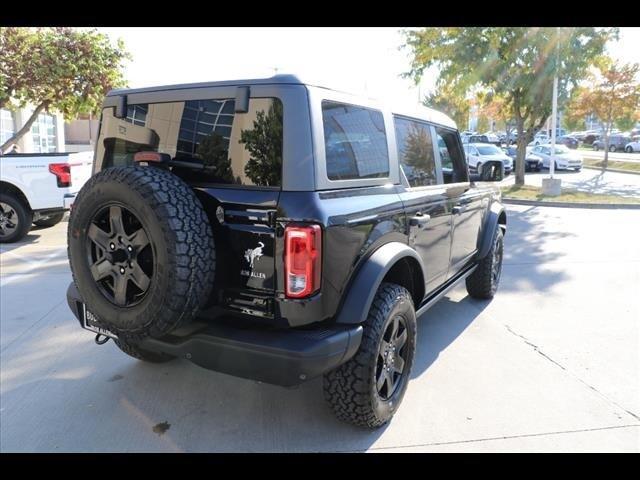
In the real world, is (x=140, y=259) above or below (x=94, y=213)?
below

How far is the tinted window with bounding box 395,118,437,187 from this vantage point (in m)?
3.33

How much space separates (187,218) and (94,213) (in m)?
0.55

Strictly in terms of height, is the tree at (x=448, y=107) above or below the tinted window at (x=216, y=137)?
above

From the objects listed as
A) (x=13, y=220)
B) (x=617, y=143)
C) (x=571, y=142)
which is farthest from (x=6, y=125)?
(x=571, y=142)

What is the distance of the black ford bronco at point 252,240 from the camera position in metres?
2.31

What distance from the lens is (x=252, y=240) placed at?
7.93 feet

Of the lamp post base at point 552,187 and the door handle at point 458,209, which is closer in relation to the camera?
the door handle at point 458,209

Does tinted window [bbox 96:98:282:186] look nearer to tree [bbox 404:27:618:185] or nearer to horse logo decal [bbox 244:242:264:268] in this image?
horse logo decal [bbox 244:242:264:268]

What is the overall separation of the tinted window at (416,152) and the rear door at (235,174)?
1.13 m

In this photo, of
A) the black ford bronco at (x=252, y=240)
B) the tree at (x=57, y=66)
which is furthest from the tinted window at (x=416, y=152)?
the tree at (x=57, y=66)

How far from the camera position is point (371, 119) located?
300cm

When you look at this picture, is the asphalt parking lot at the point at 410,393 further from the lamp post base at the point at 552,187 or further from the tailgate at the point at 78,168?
the lamp post base at the point at 552,187
